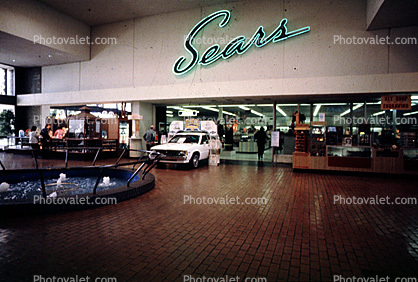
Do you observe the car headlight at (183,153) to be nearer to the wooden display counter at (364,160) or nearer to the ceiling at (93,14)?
the wooden display counter at (364,160)

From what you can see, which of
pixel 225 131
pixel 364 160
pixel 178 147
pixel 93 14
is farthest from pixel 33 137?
pixel 364 160

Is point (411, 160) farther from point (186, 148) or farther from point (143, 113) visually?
point (143, 113)

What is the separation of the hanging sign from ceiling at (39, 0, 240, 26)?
28.7 feet

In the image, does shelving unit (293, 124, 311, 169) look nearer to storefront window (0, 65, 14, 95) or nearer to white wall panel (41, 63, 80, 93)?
white wall panel (41, 63, 80, 93)

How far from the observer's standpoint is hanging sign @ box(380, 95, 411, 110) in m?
9.50

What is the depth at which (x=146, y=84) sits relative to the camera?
1409cm

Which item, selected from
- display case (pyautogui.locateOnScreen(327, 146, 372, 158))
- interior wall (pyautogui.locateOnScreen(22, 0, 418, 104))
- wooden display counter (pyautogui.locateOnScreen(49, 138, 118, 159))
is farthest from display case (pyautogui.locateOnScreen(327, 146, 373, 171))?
wooden display counter (pyautogui.locateOnScreen(49, 138, 118, 159))

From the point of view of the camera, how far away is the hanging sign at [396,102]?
31.2ft

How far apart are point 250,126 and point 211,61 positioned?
6354mm

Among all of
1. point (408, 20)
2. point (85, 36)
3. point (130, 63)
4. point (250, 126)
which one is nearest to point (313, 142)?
point (408, 20)

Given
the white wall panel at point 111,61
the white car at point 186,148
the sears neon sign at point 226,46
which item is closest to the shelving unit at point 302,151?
the white car at point 186,148

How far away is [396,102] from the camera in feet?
31.6

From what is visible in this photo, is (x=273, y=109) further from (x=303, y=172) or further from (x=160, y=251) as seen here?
(x=160, y=251)

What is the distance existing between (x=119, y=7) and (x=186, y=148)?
8765 mm
